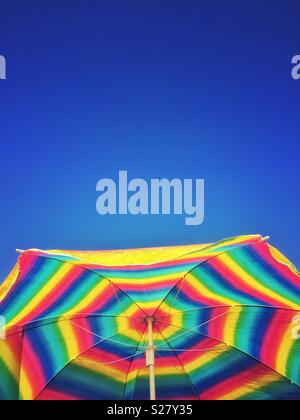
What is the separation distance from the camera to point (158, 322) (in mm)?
2111

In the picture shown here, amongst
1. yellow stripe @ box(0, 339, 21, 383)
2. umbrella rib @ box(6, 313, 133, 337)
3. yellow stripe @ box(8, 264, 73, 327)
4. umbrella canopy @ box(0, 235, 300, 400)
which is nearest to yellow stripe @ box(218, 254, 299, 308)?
umbrella canopy @ box(0, 235, 300, 400)

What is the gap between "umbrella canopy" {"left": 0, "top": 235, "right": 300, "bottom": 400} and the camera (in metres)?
2.05

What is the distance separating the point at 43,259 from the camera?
212cm

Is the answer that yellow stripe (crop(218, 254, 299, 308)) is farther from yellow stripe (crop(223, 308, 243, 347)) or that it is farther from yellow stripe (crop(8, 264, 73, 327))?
yellow stripe (crop(8, 264, 73, 327))

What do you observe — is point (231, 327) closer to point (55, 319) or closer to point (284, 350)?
point (284, 350)

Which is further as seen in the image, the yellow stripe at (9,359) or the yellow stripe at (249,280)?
the yellow stripe at (9,359)

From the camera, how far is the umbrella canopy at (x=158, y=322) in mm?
2049

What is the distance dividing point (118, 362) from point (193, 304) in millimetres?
385

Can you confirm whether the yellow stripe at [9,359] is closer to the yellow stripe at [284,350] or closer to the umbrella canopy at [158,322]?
the umbrella canopy at [158,322]

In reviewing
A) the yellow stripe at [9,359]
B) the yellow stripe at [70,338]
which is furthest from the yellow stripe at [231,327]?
the yellow stripe at [9,359]

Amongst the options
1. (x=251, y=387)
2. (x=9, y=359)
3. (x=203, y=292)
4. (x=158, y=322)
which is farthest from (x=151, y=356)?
(x=9, y=359)
